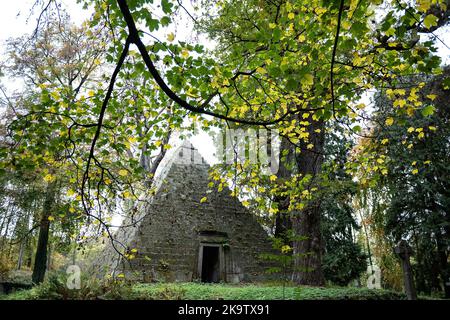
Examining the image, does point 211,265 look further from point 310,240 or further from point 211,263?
point 310,240

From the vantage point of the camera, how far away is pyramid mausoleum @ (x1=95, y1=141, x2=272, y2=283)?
1031 cm

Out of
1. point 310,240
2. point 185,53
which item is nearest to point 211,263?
point 310,240

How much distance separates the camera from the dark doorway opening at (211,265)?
38.5 feet

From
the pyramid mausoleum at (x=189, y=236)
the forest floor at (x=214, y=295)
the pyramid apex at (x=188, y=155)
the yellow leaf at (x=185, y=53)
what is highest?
the pyramid apex at (x=188, y=155)

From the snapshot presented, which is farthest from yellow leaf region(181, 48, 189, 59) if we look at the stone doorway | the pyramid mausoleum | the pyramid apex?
the pyramid apex

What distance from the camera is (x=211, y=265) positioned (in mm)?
12344

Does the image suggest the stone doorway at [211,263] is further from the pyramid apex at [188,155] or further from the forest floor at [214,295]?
the pyramid apex at [188,155]

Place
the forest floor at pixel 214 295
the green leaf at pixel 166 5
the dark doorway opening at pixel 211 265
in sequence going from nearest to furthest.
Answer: the green leaf at pixel 166 5
the forest floor at pixel 214 295
the dark doorway opening at pixel 211 265

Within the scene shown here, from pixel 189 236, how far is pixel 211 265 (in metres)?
1.88
